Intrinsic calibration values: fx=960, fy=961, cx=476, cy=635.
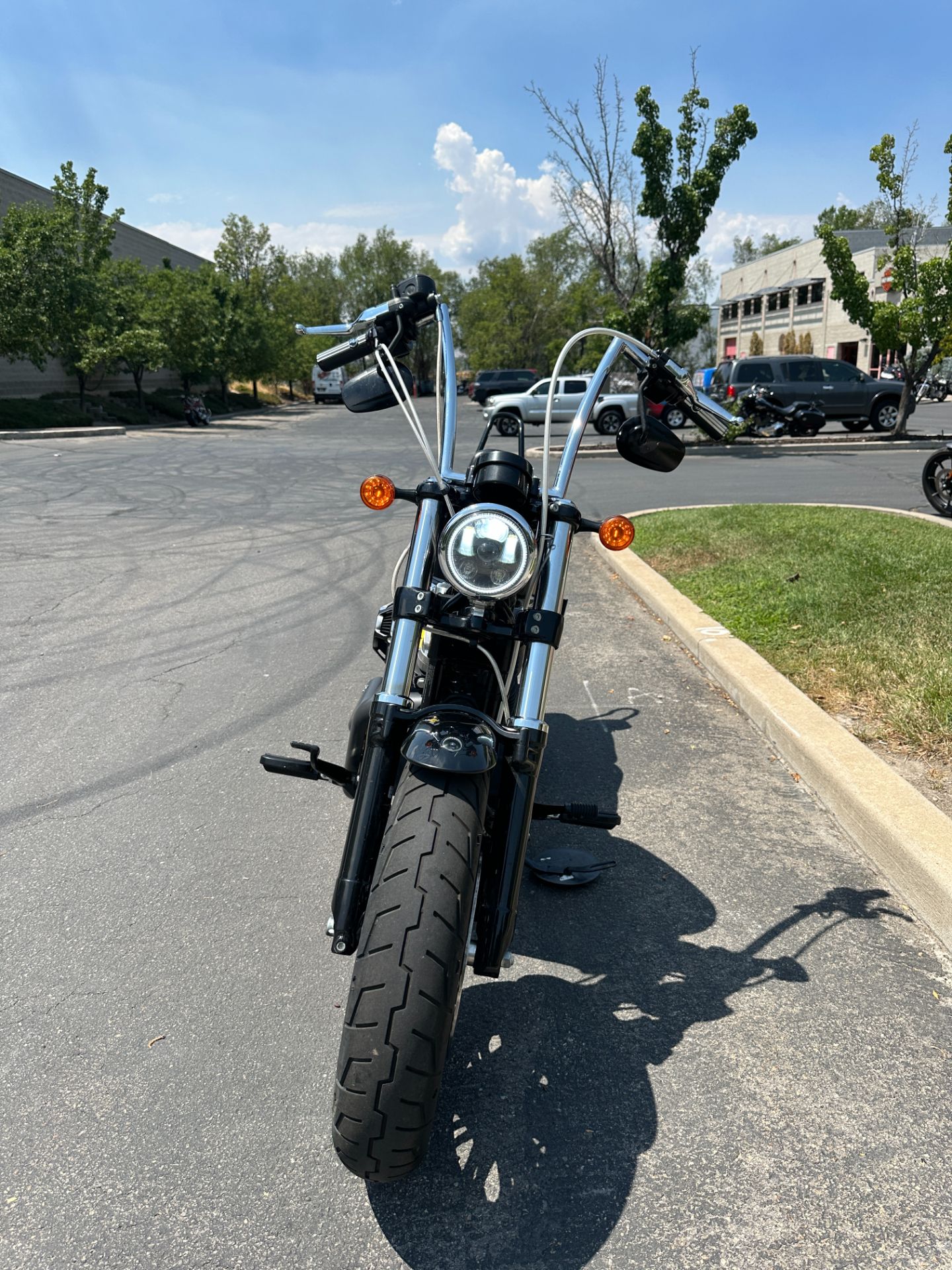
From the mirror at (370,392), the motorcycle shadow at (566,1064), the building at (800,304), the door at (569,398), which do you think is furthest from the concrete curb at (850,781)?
the building at (800,304)

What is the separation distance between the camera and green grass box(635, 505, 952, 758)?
470 centimetres

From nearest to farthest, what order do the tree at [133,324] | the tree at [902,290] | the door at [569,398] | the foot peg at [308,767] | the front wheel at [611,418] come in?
1. the foot peg at [308,767]
2. the tree at [902,290]
3. the front wheel at [611,418]
4. the door at [569,398]
5. the tree at [133,324]

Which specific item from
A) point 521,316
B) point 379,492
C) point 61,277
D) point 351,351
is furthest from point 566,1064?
point 521,316

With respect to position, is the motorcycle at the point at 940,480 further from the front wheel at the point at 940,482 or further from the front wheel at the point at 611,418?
the front wheel at the point at 611,418

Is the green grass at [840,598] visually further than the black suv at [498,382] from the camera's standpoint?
No

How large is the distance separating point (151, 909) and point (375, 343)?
6.73 feet

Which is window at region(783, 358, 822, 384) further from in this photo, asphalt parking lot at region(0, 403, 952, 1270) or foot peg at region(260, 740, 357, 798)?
foot peg at region(260, 740, 357, 798)

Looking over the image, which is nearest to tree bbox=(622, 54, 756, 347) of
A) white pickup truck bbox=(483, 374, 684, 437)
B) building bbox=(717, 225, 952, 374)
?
white pickup truck bbox=(483, 374, 684, 437)

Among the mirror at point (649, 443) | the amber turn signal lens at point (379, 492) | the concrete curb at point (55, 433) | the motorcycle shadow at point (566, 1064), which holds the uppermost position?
the mirror at point (649, 443)

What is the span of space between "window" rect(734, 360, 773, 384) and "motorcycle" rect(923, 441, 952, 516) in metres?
14.2

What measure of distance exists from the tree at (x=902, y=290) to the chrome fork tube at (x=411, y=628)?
64.5 feet

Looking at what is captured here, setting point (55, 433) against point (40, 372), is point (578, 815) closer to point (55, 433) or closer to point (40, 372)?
point (55, 433)

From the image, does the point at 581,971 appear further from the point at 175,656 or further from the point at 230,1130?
the point at 175,656

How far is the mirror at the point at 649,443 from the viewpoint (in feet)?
10.1
